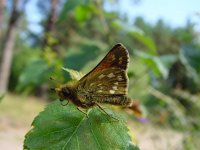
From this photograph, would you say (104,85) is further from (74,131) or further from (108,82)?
(74,131)

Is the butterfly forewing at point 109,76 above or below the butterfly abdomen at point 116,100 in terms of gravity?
above

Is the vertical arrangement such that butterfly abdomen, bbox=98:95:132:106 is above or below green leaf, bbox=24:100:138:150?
above

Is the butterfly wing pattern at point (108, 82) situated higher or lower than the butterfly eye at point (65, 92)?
higher

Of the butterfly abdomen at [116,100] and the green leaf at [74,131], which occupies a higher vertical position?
the butterfly abdomen at [116,100]

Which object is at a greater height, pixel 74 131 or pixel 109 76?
pixel 109 76

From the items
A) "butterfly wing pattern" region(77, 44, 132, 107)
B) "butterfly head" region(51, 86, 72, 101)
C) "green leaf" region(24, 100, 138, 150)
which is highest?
"butterfly wing pattern" region(77, 44, 132, 107)

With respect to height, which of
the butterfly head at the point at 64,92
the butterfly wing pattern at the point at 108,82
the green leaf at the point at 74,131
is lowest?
the green leaf at the point at 74,131

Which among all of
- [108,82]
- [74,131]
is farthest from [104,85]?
[74,131]
